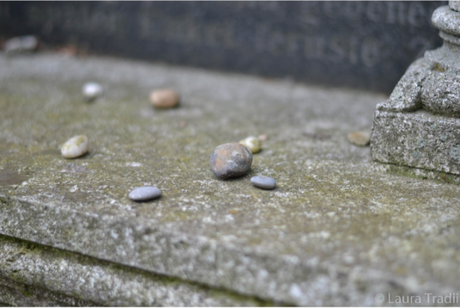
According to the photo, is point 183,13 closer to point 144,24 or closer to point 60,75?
point 144,24

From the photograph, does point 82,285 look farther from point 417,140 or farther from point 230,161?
point 417,140

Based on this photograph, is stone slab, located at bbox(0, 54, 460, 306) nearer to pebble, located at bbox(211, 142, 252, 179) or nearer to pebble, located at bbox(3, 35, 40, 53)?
pebble, located at bbox(211, 142, 252, 179)

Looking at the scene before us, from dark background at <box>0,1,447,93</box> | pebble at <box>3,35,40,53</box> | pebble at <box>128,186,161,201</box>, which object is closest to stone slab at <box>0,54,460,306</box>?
pebble at <box>128,186,161,201</box>

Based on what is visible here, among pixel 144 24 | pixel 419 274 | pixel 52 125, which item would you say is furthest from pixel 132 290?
pixel 144 24

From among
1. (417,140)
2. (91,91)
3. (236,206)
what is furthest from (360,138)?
(91,91)

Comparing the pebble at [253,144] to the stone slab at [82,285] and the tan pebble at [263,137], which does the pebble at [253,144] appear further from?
the stone slab at [82,285]
